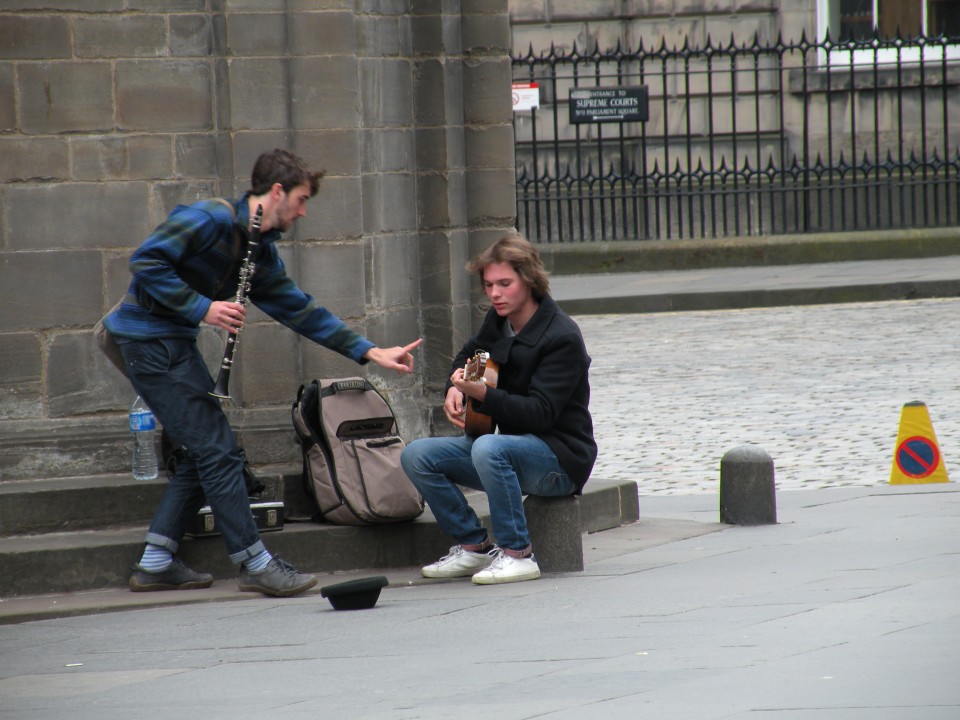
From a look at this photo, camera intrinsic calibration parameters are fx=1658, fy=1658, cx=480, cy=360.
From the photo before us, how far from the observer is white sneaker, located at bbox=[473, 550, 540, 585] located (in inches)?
253

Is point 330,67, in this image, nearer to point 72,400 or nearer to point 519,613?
point 72,400

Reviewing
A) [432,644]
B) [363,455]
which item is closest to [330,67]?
[363,455]

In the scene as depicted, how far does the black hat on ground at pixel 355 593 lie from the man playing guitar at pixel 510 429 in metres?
0.54

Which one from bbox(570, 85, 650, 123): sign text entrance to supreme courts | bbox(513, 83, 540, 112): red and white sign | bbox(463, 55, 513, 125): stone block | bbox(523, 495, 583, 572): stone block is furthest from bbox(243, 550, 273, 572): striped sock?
bbox(570, 85, 650, 123): sign text entrance to supreme courts

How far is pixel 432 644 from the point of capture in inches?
209

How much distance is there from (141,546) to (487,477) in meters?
1.43

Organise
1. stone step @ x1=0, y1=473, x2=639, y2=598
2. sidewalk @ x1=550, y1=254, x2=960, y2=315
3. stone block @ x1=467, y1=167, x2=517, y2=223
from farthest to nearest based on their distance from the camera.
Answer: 1. sidewalk @ x1=550, y1=254, x2=960, y2=315
2. stone block @ x1=467, y1=167, x2=517, y2=223
3. stone step @ x1=0, y1=473, x2=639, y2=598

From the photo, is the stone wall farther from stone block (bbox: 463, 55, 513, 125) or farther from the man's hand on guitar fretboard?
the man's hand on guitar fretboard

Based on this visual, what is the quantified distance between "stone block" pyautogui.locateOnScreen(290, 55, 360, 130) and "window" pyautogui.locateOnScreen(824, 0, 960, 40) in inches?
677

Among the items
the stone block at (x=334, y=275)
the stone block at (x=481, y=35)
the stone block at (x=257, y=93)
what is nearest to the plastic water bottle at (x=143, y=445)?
the stone block at (x=334, y=275)

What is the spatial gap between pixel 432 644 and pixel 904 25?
20.0 meters

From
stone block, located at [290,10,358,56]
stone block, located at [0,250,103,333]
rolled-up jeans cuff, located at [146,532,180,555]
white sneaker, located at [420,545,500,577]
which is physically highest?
stone block, located at [290,10,358,56]

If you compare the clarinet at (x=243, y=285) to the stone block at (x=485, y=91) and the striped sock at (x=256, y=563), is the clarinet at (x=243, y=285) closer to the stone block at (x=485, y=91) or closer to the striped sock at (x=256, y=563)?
the striped sock at (x=256, y=563)

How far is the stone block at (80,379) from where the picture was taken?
7223 mm
